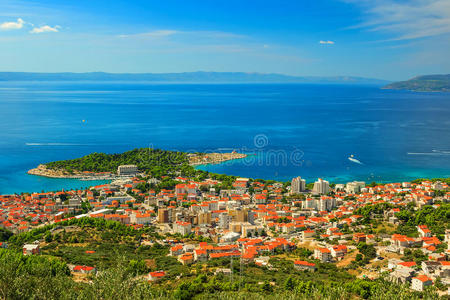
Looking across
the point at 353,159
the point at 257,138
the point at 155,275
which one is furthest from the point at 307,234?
the point at 257,138

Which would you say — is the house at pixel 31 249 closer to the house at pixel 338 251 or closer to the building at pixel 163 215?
the building at pixel 163 215

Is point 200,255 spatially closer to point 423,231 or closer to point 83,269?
point 83,269

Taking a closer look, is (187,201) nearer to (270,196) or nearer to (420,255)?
(270,196)

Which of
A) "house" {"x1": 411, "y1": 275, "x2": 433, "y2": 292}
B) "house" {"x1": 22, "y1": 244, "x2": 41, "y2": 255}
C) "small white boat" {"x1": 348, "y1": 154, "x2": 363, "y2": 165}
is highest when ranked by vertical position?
"house" {"x1": 411, "y1": 275, "x2": 433, "y2": 292}

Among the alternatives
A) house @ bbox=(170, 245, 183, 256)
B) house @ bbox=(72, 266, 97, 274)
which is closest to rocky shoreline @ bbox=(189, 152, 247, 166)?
house @ bbox=(170, 245, 183, 256)

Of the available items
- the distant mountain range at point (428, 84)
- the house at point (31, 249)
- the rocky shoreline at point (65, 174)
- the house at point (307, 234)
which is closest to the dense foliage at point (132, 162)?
the rocky shoreline at point (65, 174)

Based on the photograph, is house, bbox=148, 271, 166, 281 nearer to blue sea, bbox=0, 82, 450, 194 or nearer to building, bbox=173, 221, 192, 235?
building, bbox=173, 221, 192, 235
